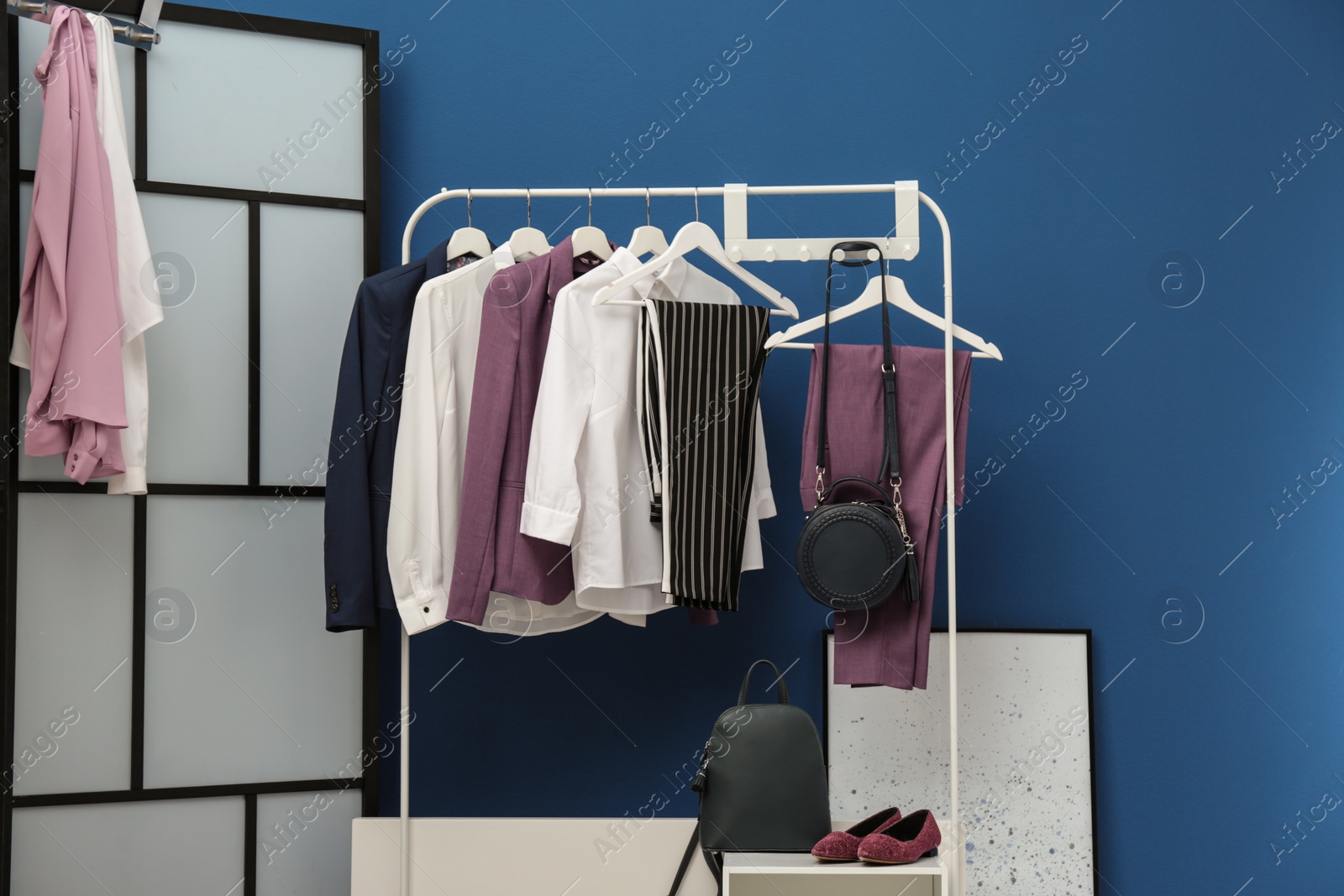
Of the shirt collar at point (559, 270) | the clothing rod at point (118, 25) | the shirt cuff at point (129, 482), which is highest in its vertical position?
the clothing rod at point (118, 25)

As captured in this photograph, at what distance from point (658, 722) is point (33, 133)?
73.1 inches

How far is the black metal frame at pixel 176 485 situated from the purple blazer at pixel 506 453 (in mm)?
447

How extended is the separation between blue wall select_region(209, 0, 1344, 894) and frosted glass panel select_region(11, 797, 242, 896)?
20.5 inches

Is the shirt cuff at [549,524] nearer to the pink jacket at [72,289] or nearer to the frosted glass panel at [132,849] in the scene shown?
the pink jacket at [72,289]

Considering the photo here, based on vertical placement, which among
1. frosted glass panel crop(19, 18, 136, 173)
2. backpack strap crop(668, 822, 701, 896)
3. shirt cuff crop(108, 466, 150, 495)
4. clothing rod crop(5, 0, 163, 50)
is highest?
clothing rod crop(5, 0, 163, 50)

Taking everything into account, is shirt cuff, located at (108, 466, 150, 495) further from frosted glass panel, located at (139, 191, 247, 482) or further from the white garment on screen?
frosted glass panel, located at (139, 191, 247, 482)

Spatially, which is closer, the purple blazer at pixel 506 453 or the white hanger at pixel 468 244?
the purple blazer at pixel 506 453

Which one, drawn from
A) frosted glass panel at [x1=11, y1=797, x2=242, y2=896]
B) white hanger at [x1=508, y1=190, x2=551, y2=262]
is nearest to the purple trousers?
white hanger at [x1=508, y1=190, x2=551, y2=262]

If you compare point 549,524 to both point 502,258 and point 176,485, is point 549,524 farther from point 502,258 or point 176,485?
point 176,485

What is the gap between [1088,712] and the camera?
2.57m

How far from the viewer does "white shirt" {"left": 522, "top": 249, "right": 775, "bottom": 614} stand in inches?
79.4

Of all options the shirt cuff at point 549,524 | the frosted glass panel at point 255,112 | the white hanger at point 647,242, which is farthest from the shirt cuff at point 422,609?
the frosted glass panel at point 255,112

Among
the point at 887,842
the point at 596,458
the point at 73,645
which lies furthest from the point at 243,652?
the point at 887,842

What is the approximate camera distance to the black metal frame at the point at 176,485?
2.06 meters
